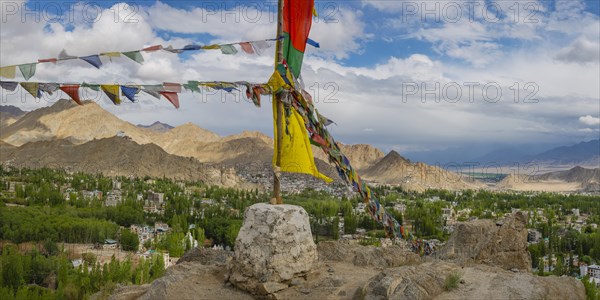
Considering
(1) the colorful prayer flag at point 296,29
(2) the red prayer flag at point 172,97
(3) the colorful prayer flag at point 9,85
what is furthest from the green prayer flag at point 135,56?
(1) the colorful prayer flag at point 296,29

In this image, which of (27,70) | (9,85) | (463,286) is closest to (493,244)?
(463,286)

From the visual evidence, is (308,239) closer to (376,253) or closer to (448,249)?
(376,253)

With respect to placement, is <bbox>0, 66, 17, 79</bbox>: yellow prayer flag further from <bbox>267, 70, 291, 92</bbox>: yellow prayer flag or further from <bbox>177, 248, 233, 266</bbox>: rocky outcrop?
<bbox>177, 248, 233, 266</bbox>: rocky outcrop

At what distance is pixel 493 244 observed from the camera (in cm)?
1360

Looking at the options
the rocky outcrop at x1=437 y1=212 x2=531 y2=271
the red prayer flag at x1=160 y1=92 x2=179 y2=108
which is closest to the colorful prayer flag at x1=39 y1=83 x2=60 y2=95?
the red prayer flag at x1=160 y1=92 x2=179 y2=108

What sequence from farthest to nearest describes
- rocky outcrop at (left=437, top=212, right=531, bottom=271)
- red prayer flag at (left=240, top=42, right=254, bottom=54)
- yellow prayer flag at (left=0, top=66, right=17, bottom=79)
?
rocky outcrop at (left=437, top=212, right=531, bottom=271), red prayer flag at (left=240, top=42, right=254, bottom=54), yellow prayer flag at (left=0, top=66, right=17, bottom=79)

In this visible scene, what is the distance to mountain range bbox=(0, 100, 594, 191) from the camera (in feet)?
385

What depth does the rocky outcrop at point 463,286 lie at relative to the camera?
794 cm

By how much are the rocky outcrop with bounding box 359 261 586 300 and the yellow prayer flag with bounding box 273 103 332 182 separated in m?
2.69

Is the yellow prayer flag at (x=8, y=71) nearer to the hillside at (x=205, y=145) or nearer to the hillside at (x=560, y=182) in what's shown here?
the hillside at (x=205, y=145)

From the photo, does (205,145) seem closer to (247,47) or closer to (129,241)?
(129,241)

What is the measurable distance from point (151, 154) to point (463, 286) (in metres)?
119

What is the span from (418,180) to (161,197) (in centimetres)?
8264

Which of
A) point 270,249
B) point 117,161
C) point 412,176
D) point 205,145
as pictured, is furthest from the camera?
point 205,145
